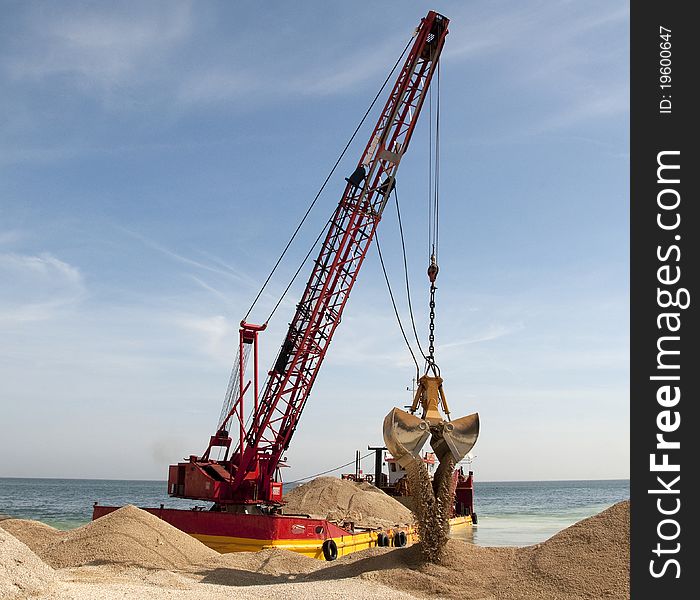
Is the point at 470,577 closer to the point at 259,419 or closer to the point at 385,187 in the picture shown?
the point at 259,419

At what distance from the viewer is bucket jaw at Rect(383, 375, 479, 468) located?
15797 mm

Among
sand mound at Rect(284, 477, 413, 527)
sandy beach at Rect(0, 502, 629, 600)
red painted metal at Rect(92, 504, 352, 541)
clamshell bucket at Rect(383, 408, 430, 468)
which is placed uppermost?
clamshell bucket at Rect(383, 408, 430, 468)

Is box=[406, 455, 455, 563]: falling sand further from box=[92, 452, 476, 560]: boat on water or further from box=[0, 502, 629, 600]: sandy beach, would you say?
box=[92, 452, 476, 560]: boat on water

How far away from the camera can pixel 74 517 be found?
63.7 metres

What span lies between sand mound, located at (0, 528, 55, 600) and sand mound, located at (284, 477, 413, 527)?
21.4 meters

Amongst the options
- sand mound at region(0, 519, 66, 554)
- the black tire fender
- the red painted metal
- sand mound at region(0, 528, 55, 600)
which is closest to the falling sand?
sand mound at region(0, 528, 55, 600)

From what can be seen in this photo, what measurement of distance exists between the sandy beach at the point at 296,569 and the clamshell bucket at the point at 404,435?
8.85 ft

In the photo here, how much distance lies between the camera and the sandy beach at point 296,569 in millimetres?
13508

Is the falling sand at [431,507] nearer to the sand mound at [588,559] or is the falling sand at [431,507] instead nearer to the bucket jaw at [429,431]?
the bucket jaw at [429,431]

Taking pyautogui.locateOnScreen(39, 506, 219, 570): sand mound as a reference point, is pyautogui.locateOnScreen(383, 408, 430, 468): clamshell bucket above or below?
above

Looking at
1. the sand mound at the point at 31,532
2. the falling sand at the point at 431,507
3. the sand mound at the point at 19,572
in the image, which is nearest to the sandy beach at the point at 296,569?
the sand mound at the point at 19,572

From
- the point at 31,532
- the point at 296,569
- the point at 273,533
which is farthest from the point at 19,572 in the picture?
the point at 31,532

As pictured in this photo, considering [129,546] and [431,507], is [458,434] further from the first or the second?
[129,546]
